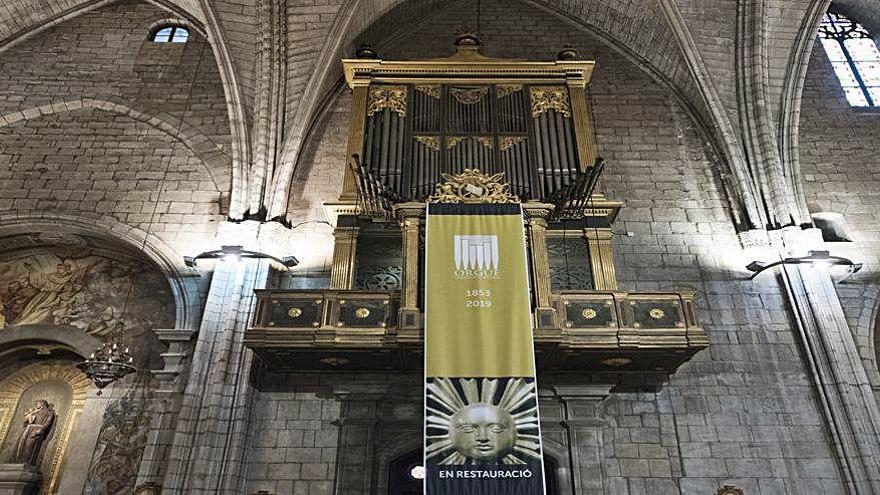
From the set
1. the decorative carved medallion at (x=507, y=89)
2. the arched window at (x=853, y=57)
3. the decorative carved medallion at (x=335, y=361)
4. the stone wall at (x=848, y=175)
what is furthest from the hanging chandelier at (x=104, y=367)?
the arched window at (x=853, y=57)

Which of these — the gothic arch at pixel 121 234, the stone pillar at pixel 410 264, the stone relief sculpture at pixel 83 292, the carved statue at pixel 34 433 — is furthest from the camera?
the stone relief sculpture at pixel 83 292

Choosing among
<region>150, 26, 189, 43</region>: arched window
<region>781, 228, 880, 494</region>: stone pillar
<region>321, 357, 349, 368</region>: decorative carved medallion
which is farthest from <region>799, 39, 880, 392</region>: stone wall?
<region>150, 26, 189, 43</region>: arched window

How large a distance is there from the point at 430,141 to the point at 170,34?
289 inches

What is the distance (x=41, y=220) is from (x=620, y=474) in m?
10.4

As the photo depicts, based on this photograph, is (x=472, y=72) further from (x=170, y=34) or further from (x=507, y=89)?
(x=170, y=34)

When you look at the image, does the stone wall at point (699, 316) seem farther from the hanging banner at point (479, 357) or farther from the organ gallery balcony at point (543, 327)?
the hanging banner at point (479, 357)

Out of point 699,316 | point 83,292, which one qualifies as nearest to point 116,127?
point 83,292

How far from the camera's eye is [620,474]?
8.20 metres

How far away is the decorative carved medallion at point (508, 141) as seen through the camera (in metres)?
9.40

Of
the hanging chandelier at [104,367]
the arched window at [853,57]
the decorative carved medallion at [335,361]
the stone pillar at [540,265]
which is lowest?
the hanging chandelier at [104,367]

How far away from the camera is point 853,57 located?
12570mm

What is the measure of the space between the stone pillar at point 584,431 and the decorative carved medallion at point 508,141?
3790mm

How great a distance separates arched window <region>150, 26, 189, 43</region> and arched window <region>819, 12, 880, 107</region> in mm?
13932

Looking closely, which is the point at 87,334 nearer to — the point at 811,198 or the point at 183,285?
the point at 183,285
